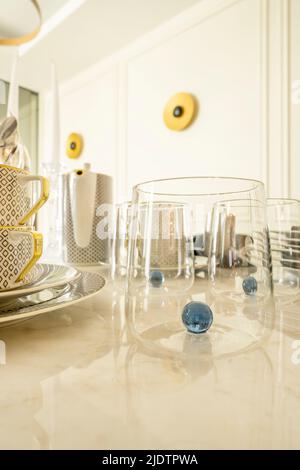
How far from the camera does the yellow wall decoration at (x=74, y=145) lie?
9.37 feet

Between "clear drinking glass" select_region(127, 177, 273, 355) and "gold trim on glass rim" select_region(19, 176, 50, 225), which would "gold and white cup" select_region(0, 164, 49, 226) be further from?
"clear drinking glass" select_region(127, 177, 273, 355)

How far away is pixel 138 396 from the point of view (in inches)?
7.5

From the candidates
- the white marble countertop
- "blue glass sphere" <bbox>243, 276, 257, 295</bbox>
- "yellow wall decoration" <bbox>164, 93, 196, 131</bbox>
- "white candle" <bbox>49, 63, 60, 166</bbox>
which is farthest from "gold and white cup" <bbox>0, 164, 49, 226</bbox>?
"yellow wall decoration" <bbox>164, 93, 196, 131</bbox>

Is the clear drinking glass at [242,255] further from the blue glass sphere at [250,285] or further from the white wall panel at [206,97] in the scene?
the white wall panel at [206,97]

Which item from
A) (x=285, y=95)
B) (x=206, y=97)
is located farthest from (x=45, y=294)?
(x=206, y=97)

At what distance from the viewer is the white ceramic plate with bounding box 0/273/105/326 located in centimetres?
27

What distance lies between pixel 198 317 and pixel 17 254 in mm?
→ 186

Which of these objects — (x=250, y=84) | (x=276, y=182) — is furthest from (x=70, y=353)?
(x=250, y=84)

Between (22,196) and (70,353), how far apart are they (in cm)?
18

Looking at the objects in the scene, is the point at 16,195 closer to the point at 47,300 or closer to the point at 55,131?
the point at 47,300

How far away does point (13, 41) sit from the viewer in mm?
1025

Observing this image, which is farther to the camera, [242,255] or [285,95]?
[285,95]

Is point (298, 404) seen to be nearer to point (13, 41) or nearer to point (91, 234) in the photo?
point (91, 234)

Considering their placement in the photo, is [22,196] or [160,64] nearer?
[22,196]
